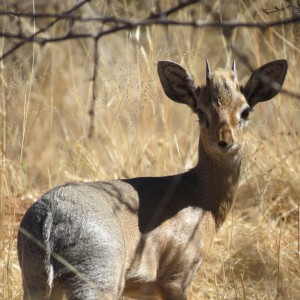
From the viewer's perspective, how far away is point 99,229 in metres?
4.18

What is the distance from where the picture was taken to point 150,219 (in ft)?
15.8

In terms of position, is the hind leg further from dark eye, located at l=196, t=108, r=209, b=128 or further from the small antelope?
dark eye, located at l=196, t=108, r=209, b=128

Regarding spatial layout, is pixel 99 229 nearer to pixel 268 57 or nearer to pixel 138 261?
pixel 138 261

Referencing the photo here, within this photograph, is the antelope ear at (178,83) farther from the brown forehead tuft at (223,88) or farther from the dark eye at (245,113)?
the dark eye at (245,113)

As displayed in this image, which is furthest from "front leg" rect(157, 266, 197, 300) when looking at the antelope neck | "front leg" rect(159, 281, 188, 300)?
the antelope neck

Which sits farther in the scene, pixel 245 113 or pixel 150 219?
→ pixel 245 113

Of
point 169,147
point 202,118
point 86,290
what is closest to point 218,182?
point 202,118

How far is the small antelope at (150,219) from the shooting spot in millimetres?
4102

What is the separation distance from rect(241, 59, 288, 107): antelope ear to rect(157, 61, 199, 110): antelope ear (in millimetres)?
333

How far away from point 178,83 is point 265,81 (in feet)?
1.82

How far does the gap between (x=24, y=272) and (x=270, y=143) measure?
373 centimetres

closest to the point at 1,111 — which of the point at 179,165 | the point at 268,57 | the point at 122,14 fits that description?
the point at 179,165

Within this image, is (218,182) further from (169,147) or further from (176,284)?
(169,147)

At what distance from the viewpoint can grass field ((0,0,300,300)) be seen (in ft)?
18.4
